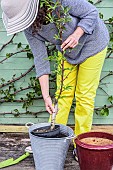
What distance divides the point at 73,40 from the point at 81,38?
21 cm

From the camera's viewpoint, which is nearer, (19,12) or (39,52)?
(19,12)

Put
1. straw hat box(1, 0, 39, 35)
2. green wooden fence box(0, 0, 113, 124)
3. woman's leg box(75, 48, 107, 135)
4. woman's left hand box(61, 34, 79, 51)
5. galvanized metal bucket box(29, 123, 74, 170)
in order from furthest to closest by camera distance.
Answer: green wooden fence box(0, 0, 113, 124) → woman's leg box(75, 48, 107, 135) → galvanized metal bucket box(29, 123, 74, 170) → woman's left hand box(61, 34, 79, 51) → straw hat box(1, 0, 39, 35)

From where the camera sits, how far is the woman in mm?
2471

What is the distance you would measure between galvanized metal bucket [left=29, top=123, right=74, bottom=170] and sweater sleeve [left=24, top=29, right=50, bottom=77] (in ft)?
1.32

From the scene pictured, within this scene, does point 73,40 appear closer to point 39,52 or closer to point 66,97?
point 39,52

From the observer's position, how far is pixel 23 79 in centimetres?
362

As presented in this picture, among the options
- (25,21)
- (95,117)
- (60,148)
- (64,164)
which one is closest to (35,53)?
(25,21)

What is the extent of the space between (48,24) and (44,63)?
0.93 feet

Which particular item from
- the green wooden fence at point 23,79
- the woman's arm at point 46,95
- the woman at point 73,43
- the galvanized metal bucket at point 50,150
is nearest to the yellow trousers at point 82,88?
the woman at point 73,43

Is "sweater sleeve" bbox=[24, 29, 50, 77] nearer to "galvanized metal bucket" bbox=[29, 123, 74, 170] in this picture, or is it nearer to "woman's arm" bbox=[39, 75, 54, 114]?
"woman's arm" bbox=[39, 75, 54, 114]

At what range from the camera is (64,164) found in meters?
3.01

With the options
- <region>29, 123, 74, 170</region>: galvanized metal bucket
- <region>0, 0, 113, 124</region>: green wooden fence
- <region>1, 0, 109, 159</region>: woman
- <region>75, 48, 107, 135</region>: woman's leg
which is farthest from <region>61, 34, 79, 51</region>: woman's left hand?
<region>0, 0, 113, 124</region>: green wooden fence

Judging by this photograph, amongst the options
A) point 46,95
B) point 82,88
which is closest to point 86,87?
point 82,88

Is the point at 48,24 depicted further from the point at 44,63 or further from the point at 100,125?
the point at 100,125
